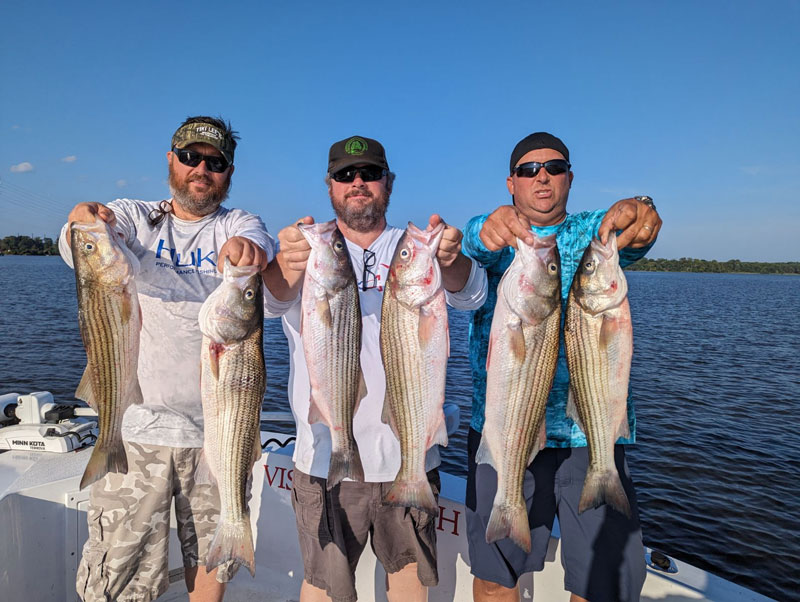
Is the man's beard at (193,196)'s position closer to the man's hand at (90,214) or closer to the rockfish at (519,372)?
the man's hand at (90,214)

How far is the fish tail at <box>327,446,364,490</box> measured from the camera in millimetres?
3049

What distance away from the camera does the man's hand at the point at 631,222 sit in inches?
120

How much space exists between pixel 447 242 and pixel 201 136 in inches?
82.8

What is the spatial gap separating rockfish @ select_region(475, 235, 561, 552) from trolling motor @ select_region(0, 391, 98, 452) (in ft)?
14.1

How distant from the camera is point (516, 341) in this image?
3145mm

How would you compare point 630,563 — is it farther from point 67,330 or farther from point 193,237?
point 67,330

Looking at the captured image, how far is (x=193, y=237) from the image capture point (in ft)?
12.5

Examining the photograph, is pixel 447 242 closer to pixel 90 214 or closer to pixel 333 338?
pixel 333 338

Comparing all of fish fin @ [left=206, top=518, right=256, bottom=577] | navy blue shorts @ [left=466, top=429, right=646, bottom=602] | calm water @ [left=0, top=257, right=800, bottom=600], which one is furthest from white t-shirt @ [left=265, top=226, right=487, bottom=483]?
calm water @ [left=0, top=257, right=800, bottom=600]

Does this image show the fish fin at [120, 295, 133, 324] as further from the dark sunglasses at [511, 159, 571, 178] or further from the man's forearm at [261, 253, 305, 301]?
the dark sunglasses at [511, 159, 571, 178]

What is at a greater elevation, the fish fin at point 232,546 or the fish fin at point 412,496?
the fish fin at point 412,496

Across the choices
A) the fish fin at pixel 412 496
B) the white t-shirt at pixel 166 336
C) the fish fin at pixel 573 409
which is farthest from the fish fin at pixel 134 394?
the fish fin at pixel 573 409

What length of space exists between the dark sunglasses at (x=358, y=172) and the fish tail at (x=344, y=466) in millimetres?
1863

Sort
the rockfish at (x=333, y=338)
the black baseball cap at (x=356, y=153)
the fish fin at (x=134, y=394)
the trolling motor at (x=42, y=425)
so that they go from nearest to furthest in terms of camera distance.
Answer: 1. the rockfish at (x=333, y=338)
2. the fish fin at (x=134, y=394)
3. the black baseball cap at (x=356, y=153)
4. the trolling motor at (x=42, y=425)
